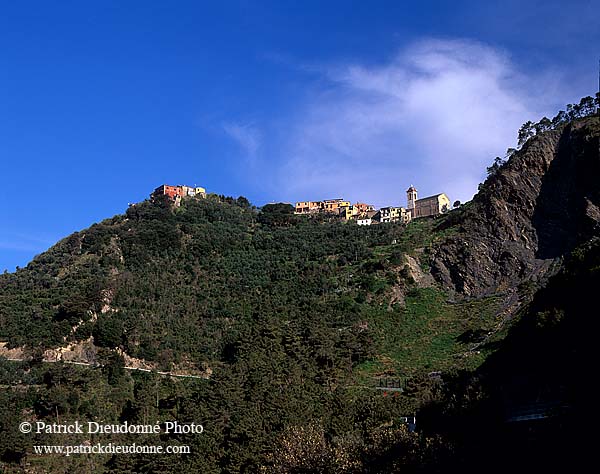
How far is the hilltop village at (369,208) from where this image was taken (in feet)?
307

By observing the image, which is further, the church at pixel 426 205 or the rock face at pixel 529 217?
the church at pixel 426 205

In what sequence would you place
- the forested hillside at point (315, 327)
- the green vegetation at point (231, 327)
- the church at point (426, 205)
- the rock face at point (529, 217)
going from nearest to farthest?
1. the forested hillside at point (315, 327)
2. the green vegetation at point (231, 327)
3. the rock face at point (529, 217)
4. the church at point (426, 205)

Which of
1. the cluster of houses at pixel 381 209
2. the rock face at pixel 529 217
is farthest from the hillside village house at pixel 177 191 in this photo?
the rock face at pixel 529 217

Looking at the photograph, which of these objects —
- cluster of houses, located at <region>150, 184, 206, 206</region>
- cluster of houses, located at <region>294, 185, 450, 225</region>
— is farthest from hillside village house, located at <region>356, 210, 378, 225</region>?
cluster of houses, located at <region>150, 184, 206, 206</region>

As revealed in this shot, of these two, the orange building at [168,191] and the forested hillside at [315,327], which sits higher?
the orange building at [168,191]

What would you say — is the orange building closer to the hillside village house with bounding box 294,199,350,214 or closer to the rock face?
the hillside village house with bounding box 294,199,350,214

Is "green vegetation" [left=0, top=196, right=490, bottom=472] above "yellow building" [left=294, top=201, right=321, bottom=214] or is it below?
below

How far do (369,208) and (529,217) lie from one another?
49.9 metres

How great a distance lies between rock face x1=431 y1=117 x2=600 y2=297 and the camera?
2153 inches

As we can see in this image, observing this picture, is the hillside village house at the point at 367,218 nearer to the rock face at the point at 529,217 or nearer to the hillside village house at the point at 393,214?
the hillside village house at the point at 393,214

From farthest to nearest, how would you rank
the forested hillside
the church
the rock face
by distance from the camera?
the church
the rock face
the forested hillside

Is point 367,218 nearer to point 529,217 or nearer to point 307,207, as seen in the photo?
point 307,207

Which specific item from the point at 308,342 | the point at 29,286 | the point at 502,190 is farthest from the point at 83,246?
the point at 502,190

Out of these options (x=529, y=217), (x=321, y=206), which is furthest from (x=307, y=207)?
(x=529, y=217)
